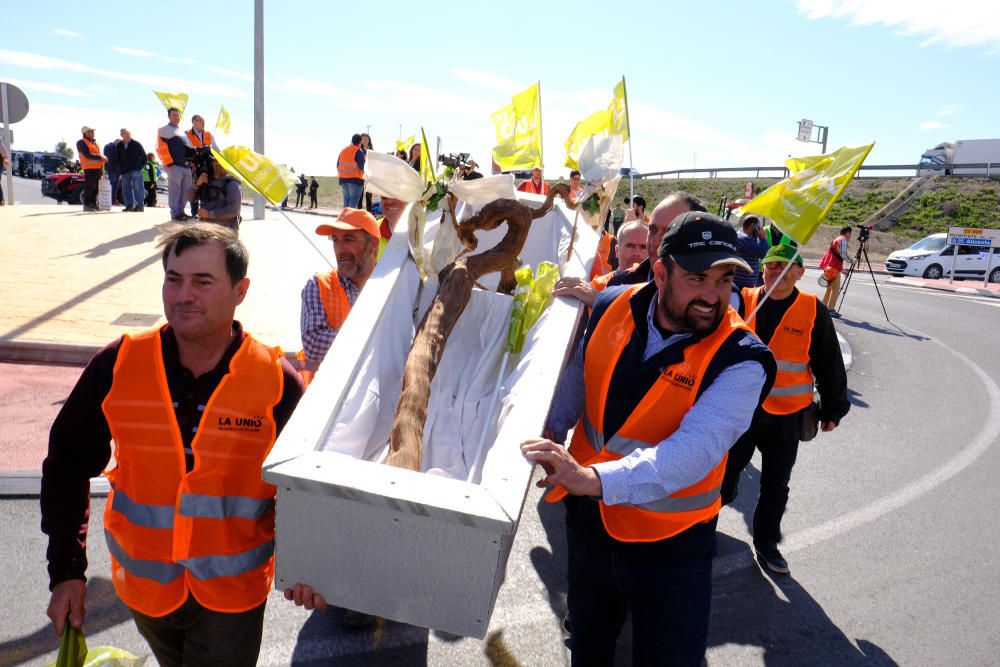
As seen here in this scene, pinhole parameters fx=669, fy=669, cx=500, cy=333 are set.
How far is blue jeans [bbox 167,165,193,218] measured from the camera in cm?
1060

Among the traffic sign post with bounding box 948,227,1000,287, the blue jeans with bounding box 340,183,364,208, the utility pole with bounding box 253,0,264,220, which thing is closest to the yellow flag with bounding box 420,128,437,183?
the blue jeans with bounding box 340,183,364,208

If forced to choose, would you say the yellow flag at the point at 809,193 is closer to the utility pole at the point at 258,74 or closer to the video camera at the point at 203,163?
the video camera at the point at 203,163

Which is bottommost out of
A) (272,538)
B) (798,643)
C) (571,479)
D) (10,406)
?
(798,643)

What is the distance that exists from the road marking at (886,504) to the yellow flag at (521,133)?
104 inches

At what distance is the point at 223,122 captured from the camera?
162 inches

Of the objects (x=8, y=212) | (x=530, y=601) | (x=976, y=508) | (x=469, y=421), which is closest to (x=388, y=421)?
(x=469, y=421)

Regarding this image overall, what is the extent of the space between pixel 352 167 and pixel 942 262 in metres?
21.0

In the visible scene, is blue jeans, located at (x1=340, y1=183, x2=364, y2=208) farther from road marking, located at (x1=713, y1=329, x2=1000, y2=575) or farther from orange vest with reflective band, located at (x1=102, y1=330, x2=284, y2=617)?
orange vest with reflective band, located at (x1=102, y1=330, x2=284, y2=617)

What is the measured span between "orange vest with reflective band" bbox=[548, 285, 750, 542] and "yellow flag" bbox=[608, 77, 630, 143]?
1987mm

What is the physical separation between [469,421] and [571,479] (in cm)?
122

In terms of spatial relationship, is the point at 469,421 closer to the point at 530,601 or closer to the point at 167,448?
the point at 530,601

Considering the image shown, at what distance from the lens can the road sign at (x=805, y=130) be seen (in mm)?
18516

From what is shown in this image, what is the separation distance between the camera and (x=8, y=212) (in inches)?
486

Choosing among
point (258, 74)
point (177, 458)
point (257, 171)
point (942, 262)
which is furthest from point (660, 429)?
point (942, 262)
